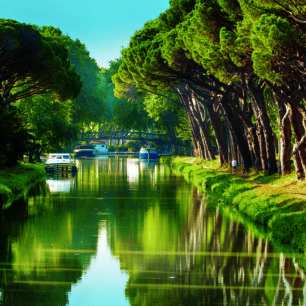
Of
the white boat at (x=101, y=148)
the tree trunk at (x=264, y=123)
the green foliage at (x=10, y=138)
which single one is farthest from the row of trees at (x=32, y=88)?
the white boat at (x=101, y=148)

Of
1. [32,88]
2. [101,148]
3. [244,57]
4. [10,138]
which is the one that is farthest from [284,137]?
[101,148]

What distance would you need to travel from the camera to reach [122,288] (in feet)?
44.1

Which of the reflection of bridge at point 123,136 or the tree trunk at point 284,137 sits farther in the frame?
the reflection of bridge at point 123,136

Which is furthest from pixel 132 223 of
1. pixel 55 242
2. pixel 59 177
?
pixel 59 177

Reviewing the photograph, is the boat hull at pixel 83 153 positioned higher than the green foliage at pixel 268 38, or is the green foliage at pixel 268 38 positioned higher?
the boat hull at pixel 83 153

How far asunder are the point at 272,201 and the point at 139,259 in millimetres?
8496

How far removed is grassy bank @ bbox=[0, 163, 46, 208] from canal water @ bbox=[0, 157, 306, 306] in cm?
277

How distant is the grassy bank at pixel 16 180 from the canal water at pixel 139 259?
277cm

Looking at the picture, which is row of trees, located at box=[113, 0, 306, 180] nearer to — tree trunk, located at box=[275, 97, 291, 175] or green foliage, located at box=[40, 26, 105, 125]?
tree trunk, located at box=[275, 97, 291, 175]

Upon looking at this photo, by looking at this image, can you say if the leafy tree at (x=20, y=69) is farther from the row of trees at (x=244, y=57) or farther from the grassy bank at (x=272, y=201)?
the grassy bank at (x=272, y=201)

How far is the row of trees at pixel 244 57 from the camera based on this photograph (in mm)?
24516

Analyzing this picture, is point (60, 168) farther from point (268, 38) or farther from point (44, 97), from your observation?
point (268, 38)

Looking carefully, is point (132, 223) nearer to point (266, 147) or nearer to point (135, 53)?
point (266, 147)

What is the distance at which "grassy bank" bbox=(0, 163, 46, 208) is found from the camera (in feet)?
107
